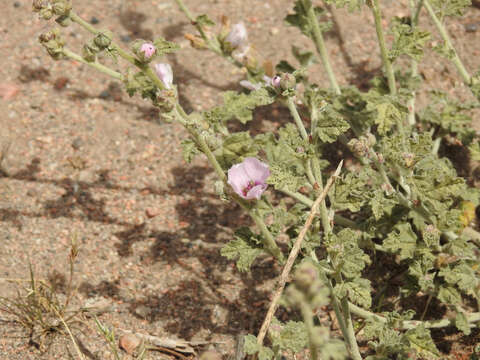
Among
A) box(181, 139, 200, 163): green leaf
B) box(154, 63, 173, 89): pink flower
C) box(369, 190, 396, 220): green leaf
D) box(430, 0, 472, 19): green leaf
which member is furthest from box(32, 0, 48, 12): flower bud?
box(430, 0, 472, 19): green leaf

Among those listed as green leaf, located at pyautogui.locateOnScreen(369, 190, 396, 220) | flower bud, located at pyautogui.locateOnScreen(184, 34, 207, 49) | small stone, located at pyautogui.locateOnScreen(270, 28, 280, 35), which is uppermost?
green leaf, located at pyautogui.locateOnScreen(369, 190, 396, 220)

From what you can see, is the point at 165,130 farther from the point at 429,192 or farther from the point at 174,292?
the point at 429,192

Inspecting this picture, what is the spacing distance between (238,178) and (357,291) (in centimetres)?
67

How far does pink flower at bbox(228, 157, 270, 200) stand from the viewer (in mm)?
2355

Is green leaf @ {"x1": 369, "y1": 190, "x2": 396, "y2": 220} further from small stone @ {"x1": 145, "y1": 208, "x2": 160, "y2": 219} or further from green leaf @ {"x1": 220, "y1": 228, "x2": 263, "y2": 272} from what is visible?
small stone @ {"x1": 145, "y1": 208, "x2": 160, "y2": 219}

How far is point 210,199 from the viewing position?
3477 millimetres

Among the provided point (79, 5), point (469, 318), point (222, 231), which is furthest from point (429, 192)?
point (79, 5)

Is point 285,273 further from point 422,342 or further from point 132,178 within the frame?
point 132,178

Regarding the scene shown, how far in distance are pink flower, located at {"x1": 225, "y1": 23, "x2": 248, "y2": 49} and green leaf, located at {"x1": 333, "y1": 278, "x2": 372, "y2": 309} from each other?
5.62ft

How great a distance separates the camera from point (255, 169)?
97.5 inches

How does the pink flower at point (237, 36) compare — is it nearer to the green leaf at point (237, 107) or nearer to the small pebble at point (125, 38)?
Answer: the green leaf at point (237, 107)

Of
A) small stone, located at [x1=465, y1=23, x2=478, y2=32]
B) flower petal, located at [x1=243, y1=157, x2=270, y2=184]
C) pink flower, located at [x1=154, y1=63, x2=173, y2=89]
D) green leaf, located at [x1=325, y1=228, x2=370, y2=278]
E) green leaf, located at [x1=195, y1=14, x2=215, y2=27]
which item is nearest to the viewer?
green leaf, located at [x1=325, y1=228, x2=370, y2=278]

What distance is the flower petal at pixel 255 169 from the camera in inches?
97.3

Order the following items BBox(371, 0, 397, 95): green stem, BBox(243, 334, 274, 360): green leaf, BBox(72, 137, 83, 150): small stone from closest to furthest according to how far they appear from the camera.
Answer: BBox(243, 334, 274, 360): green leaf, BBox(371, 0, 397, 95): green stem, BBox(72, 137, 83, 150): small stone
